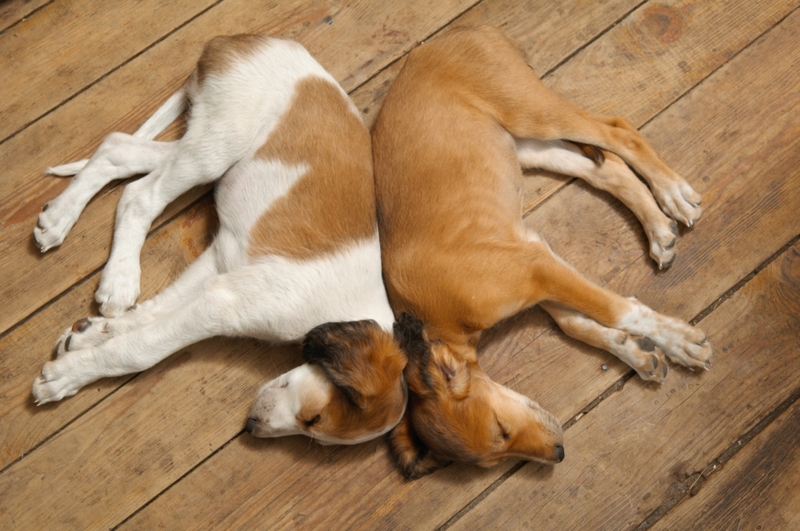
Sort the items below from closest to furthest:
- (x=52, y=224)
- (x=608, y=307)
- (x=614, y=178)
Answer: (x=608, y=307), (x=52, y=224), (x=614, y=178)

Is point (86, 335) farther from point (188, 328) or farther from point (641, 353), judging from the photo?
point (641, 353)

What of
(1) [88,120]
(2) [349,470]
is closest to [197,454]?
(2) [349,470]

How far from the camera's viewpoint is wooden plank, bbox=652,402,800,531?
262 centimetres

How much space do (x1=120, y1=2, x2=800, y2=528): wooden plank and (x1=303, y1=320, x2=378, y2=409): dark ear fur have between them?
64 cm

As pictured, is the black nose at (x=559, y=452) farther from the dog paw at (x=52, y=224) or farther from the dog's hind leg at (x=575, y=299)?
the dog paw at (x=52, y=224)

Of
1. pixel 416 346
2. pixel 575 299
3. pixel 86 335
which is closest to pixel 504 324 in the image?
pixel 575 299

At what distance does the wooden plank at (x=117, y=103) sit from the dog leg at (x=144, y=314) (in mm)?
239

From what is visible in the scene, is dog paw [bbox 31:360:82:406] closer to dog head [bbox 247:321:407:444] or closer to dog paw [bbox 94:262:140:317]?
dog paw [bbox 94:262:140:317]

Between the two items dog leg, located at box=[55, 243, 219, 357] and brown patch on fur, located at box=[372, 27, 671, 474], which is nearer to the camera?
brown patch on fur, located at box=[372, 27, 671, 474]

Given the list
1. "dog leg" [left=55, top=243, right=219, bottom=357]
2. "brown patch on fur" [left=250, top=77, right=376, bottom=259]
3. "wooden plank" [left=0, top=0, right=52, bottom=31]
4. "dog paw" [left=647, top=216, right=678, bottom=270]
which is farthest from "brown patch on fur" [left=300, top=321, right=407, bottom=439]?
"wooden plank" [left=0, top=0, right=52, bottom=31]

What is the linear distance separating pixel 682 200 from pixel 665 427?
942 mm

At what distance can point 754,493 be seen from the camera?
2631 mm

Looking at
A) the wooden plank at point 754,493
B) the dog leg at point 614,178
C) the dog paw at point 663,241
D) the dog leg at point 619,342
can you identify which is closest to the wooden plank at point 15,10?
the dog leg at point 614,178

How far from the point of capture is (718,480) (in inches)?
104
